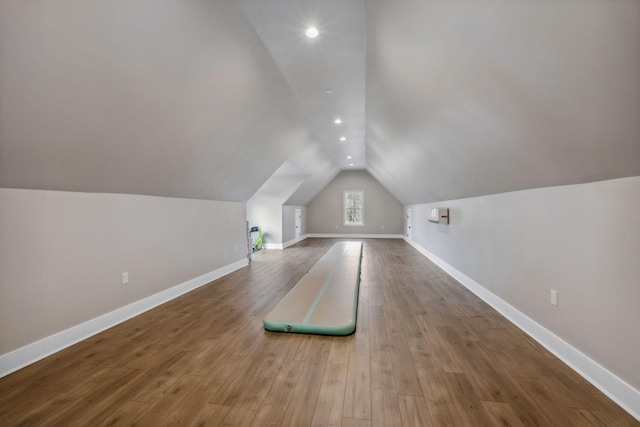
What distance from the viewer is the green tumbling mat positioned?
2746mm

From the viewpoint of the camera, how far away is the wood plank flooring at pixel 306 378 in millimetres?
1642

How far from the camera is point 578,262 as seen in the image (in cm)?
209

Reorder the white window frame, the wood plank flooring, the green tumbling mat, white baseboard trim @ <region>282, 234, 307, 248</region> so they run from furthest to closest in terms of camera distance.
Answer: the white window frame → white baseboard trim @ <region>282, 234, 307, 248</region> → the green tumbling mat → the wood plank flooring

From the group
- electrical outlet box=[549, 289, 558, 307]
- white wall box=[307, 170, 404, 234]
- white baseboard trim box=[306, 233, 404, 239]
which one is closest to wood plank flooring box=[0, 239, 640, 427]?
electrical outlet box=[549, 289, 558, 307]

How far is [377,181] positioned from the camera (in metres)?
11.9

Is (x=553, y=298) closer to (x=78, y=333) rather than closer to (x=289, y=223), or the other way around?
(x=78, y=333)

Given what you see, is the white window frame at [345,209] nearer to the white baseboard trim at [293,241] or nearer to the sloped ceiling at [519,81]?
the white baseboard trim at [293,241]

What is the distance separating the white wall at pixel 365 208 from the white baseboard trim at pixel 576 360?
827 cm

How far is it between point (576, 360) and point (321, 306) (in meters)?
2.14

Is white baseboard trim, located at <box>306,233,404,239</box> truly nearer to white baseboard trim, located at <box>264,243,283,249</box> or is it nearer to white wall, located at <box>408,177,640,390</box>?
white baseboard trim, located at <box>264,243,283,249</box>

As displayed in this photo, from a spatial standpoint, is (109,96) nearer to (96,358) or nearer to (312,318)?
(96,358)

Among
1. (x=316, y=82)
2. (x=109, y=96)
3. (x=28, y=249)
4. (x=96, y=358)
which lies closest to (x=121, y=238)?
(x=28, y=249)

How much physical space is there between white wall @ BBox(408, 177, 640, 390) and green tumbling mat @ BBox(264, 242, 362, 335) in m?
1.67

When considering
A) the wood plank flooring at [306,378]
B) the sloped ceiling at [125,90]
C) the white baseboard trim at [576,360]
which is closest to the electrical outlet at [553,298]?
the white baseboard trim at [576,360]
